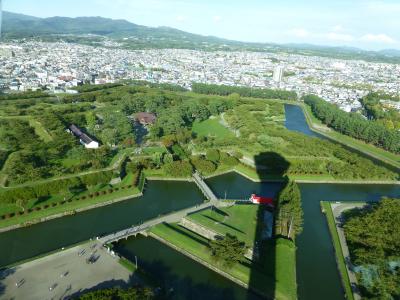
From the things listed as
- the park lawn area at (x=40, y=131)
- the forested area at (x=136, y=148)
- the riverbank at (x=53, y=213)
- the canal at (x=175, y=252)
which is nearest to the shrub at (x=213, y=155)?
the forested area at (x=136, y=148)

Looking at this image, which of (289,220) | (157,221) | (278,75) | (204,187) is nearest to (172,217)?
(157,221)

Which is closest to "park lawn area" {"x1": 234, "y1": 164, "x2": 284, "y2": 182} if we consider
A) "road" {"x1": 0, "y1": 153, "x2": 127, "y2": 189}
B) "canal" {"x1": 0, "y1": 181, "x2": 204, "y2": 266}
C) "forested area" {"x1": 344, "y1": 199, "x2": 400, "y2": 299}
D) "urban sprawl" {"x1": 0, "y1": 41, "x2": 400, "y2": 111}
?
"canal" {"x1": 0, "y1": 181, "x2": 204, "y2": 266}

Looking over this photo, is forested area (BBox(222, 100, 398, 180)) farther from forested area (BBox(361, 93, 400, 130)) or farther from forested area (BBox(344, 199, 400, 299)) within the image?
forested area (BBox(361, 93, 400, 130))

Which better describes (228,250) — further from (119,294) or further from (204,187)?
(204,187)

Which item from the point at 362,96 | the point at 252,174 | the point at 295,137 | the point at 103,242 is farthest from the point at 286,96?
the point at 103,242

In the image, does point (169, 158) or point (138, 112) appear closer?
point (169, 158)

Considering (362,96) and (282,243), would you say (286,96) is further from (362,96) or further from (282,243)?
(282,243)

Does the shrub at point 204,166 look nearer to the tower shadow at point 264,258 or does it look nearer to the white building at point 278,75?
the tower shadow at point 264,258
